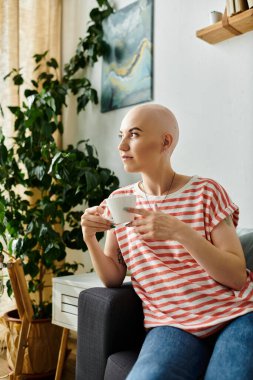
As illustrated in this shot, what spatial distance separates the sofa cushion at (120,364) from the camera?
128 centimetres

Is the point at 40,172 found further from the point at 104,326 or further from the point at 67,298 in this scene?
the point at 104,326

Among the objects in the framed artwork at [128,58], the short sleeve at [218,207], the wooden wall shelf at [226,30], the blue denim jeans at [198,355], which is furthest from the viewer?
the framed artwork at [128,58]

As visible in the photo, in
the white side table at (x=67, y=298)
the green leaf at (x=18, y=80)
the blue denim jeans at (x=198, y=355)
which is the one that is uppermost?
the green leaf at (x=18, y=80)

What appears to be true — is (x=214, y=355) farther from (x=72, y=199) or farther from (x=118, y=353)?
(x=72, y=199)

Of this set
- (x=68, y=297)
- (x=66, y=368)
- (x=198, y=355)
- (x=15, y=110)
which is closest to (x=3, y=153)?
(x=15, y=110)

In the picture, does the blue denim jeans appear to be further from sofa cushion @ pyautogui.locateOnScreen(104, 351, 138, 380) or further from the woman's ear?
the woman's ear

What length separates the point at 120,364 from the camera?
131 cm

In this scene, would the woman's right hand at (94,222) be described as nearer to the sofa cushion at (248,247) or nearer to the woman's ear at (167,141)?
the woman's ear at (167,141)

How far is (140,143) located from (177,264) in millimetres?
400

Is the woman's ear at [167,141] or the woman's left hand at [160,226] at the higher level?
the woman's ear at [167,141]

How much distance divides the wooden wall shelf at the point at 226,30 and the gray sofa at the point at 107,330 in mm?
999

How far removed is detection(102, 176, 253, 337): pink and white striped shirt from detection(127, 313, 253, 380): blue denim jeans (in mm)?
38

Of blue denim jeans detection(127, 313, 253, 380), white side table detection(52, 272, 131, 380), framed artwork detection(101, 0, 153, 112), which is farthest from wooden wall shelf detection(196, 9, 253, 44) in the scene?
blue denim jeans detection(127, 313, 253, 380)

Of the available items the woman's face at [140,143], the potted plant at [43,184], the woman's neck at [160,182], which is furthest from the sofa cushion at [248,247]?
the potted plant at [43,184]
